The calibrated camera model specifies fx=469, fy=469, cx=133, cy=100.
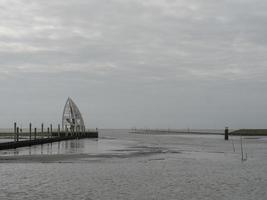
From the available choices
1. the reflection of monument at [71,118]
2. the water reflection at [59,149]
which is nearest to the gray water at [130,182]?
the water reflection at [59,149]

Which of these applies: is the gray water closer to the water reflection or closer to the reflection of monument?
the water reflection

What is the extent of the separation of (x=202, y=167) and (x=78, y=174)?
9876 mm

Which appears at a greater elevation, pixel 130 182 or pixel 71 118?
pixel 71 118

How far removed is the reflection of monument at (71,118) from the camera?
121 meters

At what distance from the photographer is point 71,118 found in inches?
4833

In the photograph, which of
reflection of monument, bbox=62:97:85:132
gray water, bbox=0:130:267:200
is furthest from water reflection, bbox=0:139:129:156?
reflection of monument, bbox=62:97:85:132

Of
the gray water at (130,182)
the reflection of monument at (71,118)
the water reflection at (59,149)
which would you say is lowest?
the gray water at (130,182)

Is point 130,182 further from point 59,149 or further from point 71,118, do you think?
point 71,118

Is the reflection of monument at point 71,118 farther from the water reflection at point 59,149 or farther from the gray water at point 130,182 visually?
the gray water at point 130,182

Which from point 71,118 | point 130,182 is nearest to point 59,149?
Answer: point 130,182

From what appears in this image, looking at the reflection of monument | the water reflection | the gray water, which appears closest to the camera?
the gray water

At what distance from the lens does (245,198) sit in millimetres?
19797

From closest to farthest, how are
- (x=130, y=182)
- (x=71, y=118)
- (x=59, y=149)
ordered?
(x=130, y=182)
(x=59, y=149)
(x=71, y=118)

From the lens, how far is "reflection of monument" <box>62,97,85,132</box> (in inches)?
4774
